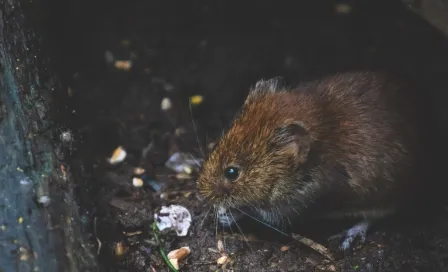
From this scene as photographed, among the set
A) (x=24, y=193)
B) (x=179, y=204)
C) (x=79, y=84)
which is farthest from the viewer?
(x=79, y=84)

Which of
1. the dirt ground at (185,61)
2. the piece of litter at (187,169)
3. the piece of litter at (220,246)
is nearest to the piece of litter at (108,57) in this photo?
the dirt ground at (185,61)

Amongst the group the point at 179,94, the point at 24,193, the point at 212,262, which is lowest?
the point at 212,262

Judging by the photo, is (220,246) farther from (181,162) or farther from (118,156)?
(118,156)

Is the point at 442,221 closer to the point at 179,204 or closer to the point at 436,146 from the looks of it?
the point at 436,146

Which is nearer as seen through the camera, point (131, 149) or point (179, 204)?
point (179, 204)

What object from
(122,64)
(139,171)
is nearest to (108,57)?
(122,64)

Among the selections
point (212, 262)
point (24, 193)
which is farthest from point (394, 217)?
point (24, 193)

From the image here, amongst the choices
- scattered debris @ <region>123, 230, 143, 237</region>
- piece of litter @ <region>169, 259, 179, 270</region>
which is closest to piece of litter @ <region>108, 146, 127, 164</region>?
scattered debris @ <region>123, 230, 143, 237</region>

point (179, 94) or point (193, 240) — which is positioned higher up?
point (179, 94)
